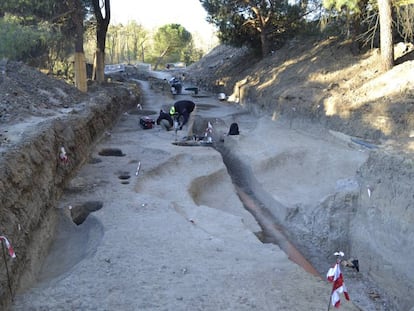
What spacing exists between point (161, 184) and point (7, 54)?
411 inches

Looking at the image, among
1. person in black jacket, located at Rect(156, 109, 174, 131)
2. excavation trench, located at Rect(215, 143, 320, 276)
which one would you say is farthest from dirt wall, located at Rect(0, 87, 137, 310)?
person in black jacket, located at Rect(156, 109, 174, 131)

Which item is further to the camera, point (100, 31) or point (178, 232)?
point (100, 31)

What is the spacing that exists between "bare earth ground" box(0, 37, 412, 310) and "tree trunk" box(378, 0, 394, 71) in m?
0.79

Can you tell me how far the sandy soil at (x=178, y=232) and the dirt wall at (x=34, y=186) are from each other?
1.02 ft

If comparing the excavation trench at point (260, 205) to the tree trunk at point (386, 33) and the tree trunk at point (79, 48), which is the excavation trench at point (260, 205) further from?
the tree trunk at point (79, 48)

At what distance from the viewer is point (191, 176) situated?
14422mm

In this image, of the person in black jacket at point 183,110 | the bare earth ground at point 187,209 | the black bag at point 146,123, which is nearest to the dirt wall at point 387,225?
the bare earth ground at point 187,209

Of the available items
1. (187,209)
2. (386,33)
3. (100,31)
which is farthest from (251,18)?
(187,209)

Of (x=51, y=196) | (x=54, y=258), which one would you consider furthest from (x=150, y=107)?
(x=54, y=258)

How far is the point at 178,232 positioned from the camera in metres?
9.30

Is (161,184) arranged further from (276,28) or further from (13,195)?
(276,28)

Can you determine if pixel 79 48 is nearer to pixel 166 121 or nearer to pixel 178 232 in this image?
pixel 166 121

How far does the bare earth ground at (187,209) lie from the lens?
6.73 metres

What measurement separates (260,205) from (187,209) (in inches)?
132
